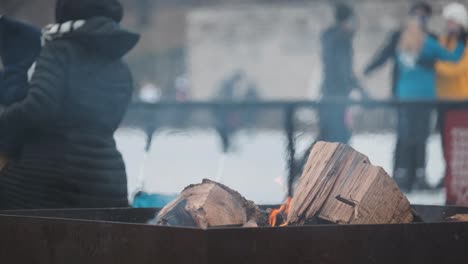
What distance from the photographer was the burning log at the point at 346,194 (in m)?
3.41

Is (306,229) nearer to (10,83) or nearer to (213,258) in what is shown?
(213,258)

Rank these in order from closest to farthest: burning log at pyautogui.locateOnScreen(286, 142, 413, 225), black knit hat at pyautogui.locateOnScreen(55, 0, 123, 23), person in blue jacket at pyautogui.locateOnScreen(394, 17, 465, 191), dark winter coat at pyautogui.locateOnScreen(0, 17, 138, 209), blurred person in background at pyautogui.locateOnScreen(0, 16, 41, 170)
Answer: burning log at pyautogui.locateOnScreen(286, 142, 413, 225) < dark winter coat at pyautogui.locateOnScreen(0, 17, 138, 209) < black knit hat at pyautogui.locateOnScreen(55, 0, 123, 23) < blurred person in background at pyautogui.locateOnScreen(0, 16, 41, 170) < person in blue jacket at pyautogui.locateOnScreen(394, 17, 465, 191)

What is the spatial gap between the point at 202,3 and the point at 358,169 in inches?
1143

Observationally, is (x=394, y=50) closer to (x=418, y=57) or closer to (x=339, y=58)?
(x=418, y=57)

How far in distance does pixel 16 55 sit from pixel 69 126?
1.83 feet

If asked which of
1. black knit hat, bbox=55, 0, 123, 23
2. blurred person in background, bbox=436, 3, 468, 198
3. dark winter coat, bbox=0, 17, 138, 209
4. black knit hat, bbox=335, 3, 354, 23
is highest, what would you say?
black knit hat, bbox=335, 3, 354, 23

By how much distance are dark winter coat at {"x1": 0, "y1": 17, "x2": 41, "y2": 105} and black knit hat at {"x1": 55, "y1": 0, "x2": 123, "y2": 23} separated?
0.83 ft

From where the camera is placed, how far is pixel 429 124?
7.92 m

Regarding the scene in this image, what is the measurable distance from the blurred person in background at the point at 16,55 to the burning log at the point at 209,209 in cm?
141

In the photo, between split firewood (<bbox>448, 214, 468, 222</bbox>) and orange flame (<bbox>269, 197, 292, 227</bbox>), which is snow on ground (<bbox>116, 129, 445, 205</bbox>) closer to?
orange flame (<bbox>269, 197, 292, 227</bbox>)

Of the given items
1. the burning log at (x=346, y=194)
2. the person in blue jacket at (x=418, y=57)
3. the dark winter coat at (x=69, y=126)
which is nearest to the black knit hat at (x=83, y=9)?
the dark winter coat at (x=69, y=126)

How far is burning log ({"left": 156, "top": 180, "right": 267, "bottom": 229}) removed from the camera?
330cm

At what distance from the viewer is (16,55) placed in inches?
185

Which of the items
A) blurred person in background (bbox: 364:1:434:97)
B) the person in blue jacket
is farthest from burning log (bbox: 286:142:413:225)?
blurred person in background (bbox: 364:1:434:97)
